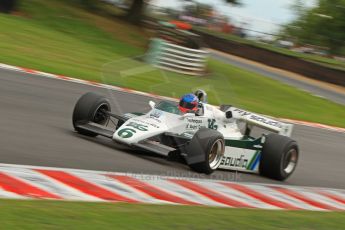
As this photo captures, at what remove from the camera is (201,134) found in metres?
9.17

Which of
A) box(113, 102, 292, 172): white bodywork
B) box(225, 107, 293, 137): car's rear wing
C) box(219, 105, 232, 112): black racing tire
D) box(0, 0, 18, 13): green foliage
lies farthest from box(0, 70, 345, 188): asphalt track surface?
box(0, 0, 18, 13): green foliage

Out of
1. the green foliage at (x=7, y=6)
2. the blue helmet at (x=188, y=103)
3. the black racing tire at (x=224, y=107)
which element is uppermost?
the green foliage at (x=7, y=6)

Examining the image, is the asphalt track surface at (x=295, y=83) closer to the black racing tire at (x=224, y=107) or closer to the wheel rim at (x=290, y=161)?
the wheel rim at (x=290, y=161)

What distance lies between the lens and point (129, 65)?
34.5 feet

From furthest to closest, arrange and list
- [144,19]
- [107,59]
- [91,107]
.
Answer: [144,19] < [107,59] < [91,107]

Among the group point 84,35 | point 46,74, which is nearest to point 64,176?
point 46,74

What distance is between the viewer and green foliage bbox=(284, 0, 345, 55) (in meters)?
49.1

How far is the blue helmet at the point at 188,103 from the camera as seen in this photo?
31.8ft

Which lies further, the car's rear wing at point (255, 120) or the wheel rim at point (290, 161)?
the wheel rim at point (290, 161)

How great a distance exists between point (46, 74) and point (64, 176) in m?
8.67

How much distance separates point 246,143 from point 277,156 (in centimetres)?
52

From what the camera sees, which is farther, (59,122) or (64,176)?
(59,122)

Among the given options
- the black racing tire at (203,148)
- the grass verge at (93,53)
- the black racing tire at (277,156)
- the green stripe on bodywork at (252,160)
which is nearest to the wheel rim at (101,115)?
the black racing tire at (203,148)

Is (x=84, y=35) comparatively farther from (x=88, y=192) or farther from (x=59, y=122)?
(x=88, y=192)
